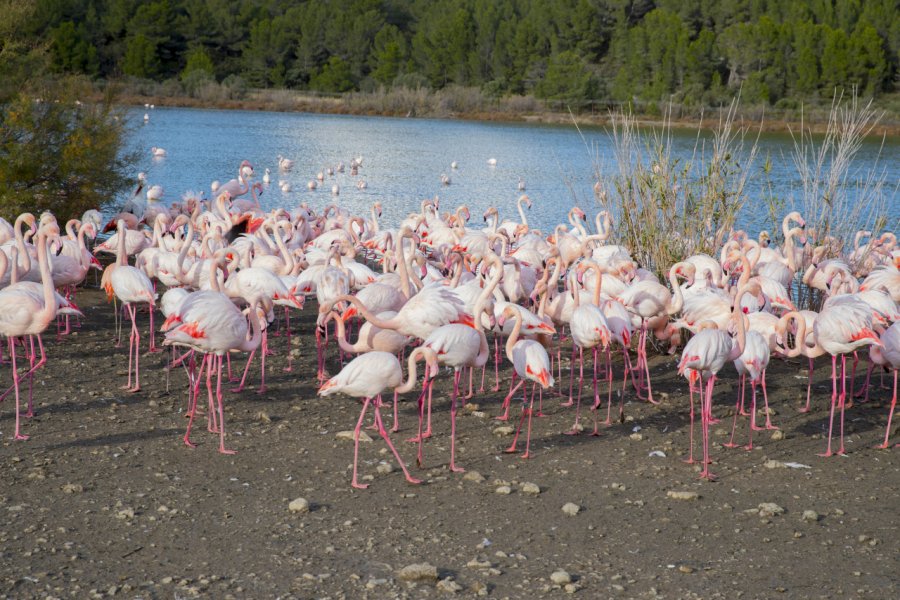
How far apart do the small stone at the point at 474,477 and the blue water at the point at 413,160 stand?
675 cm

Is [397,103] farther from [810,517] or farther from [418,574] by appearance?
[418,574]

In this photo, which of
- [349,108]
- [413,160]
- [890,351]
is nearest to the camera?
[890,351]

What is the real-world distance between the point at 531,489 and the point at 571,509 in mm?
316

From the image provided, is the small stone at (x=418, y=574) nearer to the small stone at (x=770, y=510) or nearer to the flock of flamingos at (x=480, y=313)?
the flock of flamingos at (x=480, y=313)

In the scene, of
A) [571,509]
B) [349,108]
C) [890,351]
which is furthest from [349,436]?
[349,108]

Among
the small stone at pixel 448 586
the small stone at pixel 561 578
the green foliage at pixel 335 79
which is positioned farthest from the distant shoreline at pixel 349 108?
the small stone at pixel 448 586

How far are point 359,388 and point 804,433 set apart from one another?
288cm

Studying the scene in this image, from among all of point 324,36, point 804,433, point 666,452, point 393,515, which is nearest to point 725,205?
point 804,433

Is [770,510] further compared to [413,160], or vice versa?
[413,160]

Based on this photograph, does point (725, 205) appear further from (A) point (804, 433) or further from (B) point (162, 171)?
(B) point (162, 171)

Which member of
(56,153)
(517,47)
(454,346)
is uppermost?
(517,47)

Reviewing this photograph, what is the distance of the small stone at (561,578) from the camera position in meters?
4.02

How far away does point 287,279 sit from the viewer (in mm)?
7570

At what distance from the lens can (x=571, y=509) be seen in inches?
189
